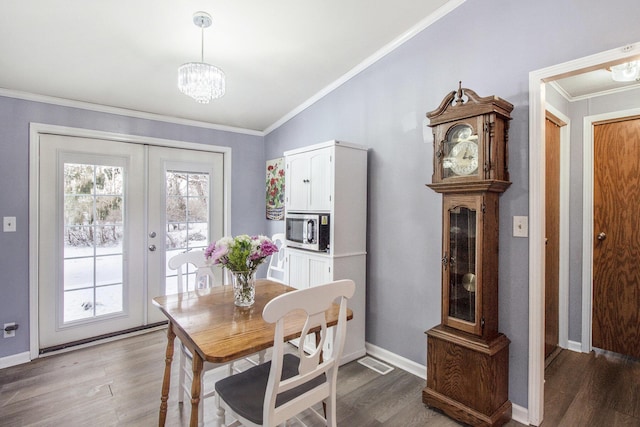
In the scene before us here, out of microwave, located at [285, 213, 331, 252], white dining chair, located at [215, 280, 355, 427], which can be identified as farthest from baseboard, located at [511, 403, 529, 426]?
Result: microwave, located at [285, 213, 331, 252]

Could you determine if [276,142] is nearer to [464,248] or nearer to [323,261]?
[323,261]

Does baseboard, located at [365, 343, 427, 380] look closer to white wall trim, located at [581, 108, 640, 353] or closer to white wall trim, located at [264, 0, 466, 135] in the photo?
white wall trim, located at [581, 108, 640, 353]

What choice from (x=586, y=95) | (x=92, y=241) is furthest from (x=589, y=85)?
(x=92, y=241)

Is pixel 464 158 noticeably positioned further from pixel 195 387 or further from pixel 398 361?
pixel 195 387

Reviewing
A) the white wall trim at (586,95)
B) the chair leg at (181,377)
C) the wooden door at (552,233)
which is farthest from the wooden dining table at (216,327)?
the white wall trim at (586,95)

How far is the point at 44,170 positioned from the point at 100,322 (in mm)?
1473

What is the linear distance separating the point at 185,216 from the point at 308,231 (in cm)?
159

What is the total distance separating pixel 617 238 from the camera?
2736mm

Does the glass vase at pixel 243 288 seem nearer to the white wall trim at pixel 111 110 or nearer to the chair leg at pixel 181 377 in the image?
the chair leg at pixel 181 377

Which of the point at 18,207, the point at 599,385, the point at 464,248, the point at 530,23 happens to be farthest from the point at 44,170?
the point at 599,385

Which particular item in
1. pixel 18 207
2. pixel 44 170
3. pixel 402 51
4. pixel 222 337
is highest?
pixel 402 51

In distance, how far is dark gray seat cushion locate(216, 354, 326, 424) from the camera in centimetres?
133

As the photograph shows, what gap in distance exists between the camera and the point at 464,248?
2020 millimetres

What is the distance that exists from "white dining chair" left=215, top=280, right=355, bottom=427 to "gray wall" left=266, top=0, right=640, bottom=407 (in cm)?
122
